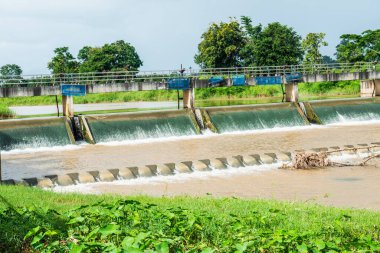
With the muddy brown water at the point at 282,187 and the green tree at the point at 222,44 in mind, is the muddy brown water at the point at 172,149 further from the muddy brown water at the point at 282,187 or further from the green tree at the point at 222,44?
the green tree at the point at 222,44

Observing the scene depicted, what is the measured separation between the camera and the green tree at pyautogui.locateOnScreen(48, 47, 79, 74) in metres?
64.9

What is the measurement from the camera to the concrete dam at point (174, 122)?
72.3 feet

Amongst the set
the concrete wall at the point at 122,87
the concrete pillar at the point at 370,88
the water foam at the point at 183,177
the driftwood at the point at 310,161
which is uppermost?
the concrete wall at the point at 122,87

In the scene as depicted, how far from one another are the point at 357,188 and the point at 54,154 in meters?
12.0

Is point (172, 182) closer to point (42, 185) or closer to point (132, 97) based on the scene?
point (42, 185)

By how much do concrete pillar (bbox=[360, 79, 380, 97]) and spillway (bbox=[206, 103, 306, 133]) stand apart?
42.9ft

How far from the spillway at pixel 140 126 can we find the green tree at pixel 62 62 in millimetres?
42164

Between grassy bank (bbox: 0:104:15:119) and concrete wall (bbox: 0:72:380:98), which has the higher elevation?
concrete wall (bbox: 0:72:380:98)

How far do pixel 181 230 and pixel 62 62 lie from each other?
62.8 meters

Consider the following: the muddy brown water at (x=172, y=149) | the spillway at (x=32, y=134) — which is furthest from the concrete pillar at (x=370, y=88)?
the spillway at (x=32, y=134)

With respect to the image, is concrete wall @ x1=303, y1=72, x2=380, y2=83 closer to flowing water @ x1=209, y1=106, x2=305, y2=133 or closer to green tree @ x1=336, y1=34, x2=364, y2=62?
flowing water @ x1=209, y1=106, x2=305, y2=133

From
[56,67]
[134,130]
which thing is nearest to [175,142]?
[134,130]

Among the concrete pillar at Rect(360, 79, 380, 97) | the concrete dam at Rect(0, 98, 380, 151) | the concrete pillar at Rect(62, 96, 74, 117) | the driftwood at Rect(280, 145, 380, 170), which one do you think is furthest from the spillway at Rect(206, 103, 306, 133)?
the concrete pillar at Rect(360, 79, 380, 97)

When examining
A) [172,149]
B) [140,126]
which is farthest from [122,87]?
[172,149]
